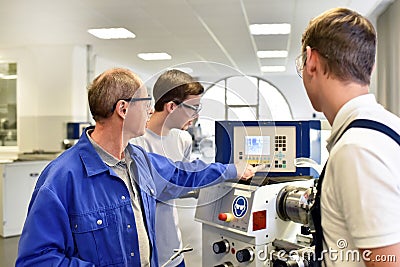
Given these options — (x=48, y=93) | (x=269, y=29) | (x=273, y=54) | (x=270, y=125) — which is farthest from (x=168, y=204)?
(x=273, y=54)

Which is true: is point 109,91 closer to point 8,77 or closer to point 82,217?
point 82,217

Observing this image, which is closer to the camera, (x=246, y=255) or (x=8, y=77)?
(x=246, y=255)

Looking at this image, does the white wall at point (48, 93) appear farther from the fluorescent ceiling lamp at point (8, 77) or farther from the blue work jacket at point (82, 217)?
the blue work jacket at point (82, 217)

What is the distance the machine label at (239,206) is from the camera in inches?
55.6

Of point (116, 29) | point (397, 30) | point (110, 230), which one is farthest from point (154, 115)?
point (116, 29)

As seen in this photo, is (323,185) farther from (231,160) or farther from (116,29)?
(116,29)

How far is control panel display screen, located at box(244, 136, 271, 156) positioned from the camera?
1.52 metres

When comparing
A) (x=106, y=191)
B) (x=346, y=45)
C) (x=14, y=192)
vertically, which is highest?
(x=346, y=45)

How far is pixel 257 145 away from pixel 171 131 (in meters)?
0.34

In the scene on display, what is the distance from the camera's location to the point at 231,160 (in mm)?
1555

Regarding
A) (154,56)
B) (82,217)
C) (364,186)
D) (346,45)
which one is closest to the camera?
(364,186)

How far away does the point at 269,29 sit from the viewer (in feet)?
17.3

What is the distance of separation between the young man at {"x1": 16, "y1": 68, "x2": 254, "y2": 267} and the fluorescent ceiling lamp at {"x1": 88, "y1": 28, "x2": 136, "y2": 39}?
13.2ft

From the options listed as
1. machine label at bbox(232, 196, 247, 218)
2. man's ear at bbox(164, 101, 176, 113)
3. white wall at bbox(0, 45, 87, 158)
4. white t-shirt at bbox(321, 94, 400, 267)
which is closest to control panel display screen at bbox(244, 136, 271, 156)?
machine label at bbox(232, 196, 247, 218)
